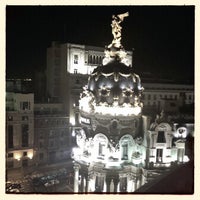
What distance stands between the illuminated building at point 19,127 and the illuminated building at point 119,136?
12.1ft

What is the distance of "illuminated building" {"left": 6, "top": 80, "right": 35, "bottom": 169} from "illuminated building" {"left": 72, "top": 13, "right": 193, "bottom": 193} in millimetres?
3690

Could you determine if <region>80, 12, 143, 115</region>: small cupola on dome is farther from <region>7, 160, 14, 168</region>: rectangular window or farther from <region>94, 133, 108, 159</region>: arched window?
<region>7, 160, 14, 168</region>: rectangular window

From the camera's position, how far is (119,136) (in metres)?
9.34

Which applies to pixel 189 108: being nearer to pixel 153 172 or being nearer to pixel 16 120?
pixel 153 172

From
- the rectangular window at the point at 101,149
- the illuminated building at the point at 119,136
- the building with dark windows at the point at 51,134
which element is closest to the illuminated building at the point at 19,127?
the building with dark windows at the point at 51,134

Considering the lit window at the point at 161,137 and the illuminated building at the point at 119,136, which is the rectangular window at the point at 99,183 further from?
the lit window at the point at 161,137

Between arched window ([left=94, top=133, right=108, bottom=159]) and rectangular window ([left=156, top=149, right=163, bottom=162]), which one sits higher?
arched window ([left=94, top=133, right=108, bottom=159])

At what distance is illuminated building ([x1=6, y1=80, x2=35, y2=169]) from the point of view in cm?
1220

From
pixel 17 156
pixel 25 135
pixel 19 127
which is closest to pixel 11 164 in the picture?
pixel 17 156

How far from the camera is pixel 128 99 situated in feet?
30.9

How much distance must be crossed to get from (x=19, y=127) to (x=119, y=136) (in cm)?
504

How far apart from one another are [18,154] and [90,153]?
13.9ft

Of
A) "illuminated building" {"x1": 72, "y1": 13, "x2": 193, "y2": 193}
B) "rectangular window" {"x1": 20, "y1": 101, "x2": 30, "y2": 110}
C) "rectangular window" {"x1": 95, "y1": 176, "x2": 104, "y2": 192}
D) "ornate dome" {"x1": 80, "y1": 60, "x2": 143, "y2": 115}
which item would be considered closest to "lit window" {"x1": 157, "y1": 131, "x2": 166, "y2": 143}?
"illuminated building" {"x1": 72, "y1": 13, "x2": 193, "y2": 193}

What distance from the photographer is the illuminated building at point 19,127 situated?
1220 centimetres
